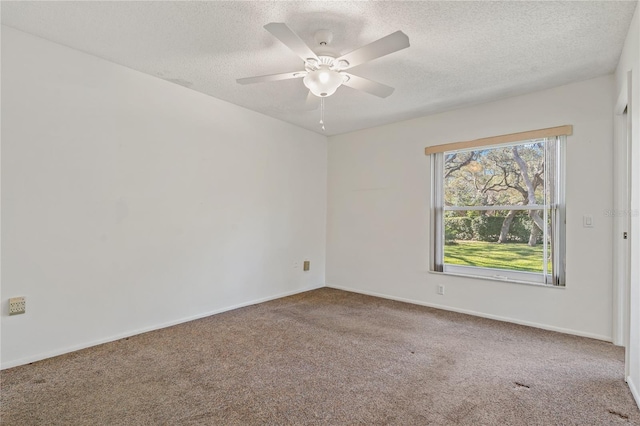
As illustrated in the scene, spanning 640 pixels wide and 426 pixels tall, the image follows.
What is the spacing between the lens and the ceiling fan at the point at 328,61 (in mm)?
1817

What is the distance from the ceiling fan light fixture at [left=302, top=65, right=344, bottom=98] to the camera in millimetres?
2213

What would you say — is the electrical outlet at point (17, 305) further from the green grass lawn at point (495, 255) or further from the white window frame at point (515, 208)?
the green grass lawn at point (495, 255)

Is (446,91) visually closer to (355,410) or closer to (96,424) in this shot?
(355,410)

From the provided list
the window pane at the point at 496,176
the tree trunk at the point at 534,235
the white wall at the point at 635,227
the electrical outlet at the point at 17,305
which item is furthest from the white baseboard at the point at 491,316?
the electrical outlet at the point at 17,305

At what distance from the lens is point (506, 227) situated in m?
3.46

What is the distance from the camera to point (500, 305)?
3.38 m

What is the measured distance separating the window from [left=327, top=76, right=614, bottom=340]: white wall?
0.12 meters

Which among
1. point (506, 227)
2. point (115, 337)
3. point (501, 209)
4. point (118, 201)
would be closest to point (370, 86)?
point (501, 209)

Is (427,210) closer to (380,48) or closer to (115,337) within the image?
(380,48)

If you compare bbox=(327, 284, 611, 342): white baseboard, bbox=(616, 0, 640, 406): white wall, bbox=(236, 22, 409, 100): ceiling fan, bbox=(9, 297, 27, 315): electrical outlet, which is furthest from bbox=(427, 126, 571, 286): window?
bbox=(9, 297, 27, 315): electrical outlet

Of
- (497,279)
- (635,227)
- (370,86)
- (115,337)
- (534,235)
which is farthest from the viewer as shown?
(497,279)

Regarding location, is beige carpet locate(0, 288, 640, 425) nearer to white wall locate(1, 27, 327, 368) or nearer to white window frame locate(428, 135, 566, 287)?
white wall locate(1, 27, 327, 368)

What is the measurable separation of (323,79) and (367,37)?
1.52ft

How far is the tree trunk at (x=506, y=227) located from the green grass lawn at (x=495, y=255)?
7cm
